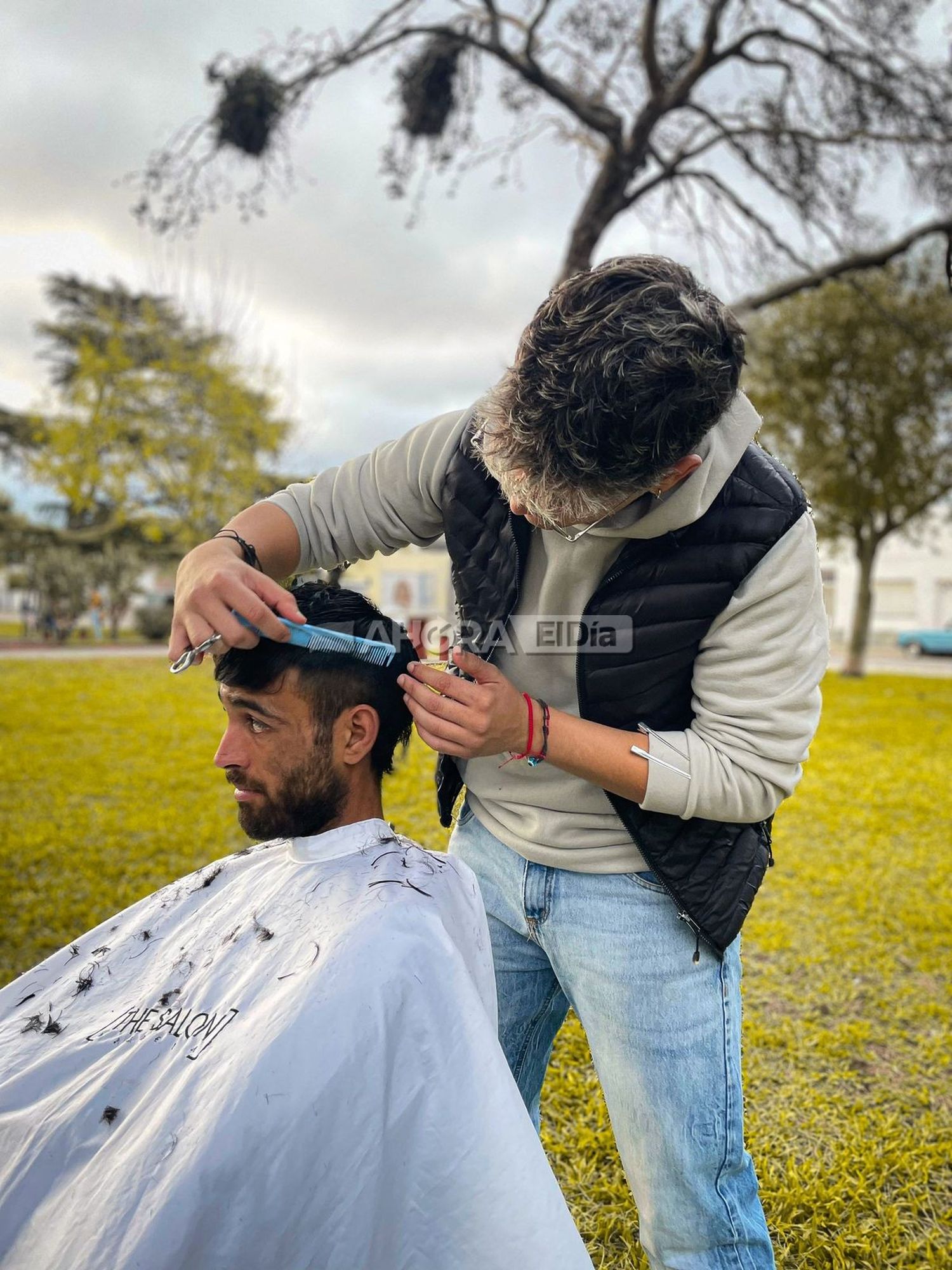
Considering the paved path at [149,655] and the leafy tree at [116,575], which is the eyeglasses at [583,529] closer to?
the paved path at [149,655]

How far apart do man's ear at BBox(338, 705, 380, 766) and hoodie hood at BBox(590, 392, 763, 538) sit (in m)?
0.59

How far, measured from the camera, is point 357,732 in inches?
63.0

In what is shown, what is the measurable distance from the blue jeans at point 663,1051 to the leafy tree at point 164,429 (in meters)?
12.1

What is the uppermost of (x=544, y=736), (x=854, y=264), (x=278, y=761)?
(x=854, y=264)

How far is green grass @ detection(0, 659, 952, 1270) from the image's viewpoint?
82.7 inches

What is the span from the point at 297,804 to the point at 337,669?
0.26 meters

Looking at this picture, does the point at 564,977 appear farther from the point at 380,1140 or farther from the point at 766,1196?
the point at 766,1196

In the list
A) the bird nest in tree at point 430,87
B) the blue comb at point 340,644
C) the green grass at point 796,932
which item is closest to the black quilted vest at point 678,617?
the blue comb at point 340,644

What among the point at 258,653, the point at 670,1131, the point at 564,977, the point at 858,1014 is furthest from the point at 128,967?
the point at 858,1014

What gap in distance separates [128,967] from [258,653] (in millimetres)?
606

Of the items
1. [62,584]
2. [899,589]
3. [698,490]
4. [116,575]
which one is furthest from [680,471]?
[899,589]

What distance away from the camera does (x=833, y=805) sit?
591cm

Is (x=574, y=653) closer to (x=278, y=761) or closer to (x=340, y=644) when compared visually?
(x=340, y=644)

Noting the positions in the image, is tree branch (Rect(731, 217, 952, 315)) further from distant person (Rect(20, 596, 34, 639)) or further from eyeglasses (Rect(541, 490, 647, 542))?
distant person (Rect(20, 596, 34, 639))
